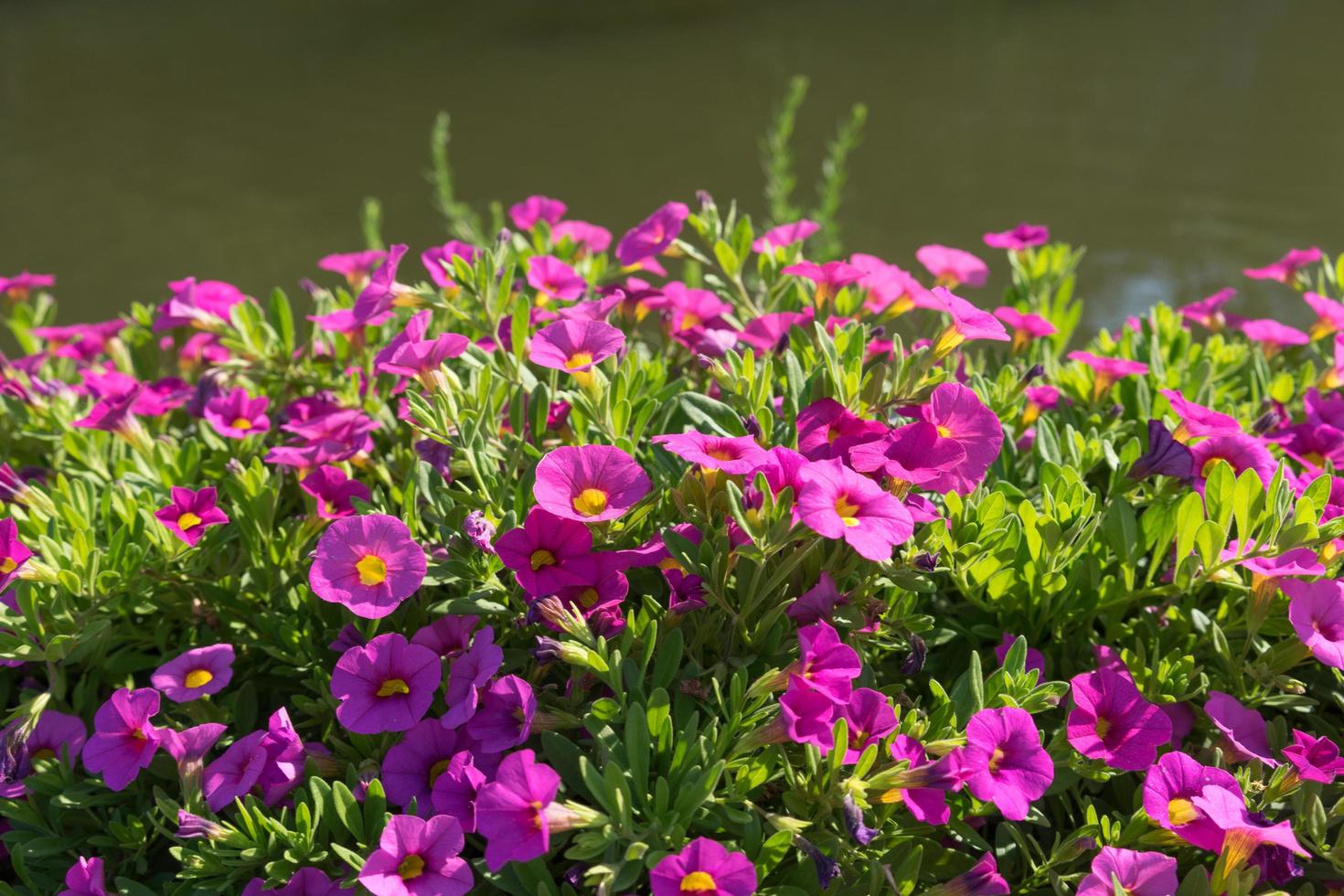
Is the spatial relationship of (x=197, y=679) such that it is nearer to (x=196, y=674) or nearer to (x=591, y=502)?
(x=196, y=674)

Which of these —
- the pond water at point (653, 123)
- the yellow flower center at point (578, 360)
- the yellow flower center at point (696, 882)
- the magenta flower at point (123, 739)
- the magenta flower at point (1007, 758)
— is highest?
the yellow flower center at point (578, 360)

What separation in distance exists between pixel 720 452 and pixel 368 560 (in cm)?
38

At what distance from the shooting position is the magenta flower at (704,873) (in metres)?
1.01

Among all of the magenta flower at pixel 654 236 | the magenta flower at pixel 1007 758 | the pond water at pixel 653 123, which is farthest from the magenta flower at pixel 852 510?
the pond water at pixel 653 123

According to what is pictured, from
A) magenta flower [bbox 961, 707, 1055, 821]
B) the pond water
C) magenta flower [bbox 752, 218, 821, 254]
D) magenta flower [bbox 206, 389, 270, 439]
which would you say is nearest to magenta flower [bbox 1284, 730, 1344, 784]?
magenta flower [bbox 961, 707, 1055, 821]

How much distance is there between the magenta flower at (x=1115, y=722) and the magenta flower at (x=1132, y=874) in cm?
10

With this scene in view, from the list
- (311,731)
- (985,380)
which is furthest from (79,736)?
(985,380)

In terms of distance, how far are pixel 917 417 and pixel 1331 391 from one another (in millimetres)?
908

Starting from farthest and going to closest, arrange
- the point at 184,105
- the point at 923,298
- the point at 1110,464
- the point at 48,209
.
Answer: the point at 184,105, the point at 48,209, the point at 923,298, the point at 1110,464

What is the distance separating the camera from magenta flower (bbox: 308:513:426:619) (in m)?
1.18

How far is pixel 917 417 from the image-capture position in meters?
1.40

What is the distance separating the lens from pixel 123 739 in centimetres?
127

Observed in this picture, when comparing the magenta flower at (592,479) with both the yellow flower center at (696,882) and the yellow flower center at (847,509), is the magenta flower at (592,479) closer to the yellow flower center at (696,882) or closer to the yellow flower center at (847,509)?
the yellow flower center at (847,509)

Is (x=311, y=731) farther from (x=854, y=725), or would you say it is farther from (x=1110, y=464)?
(x=1110, y=464)
